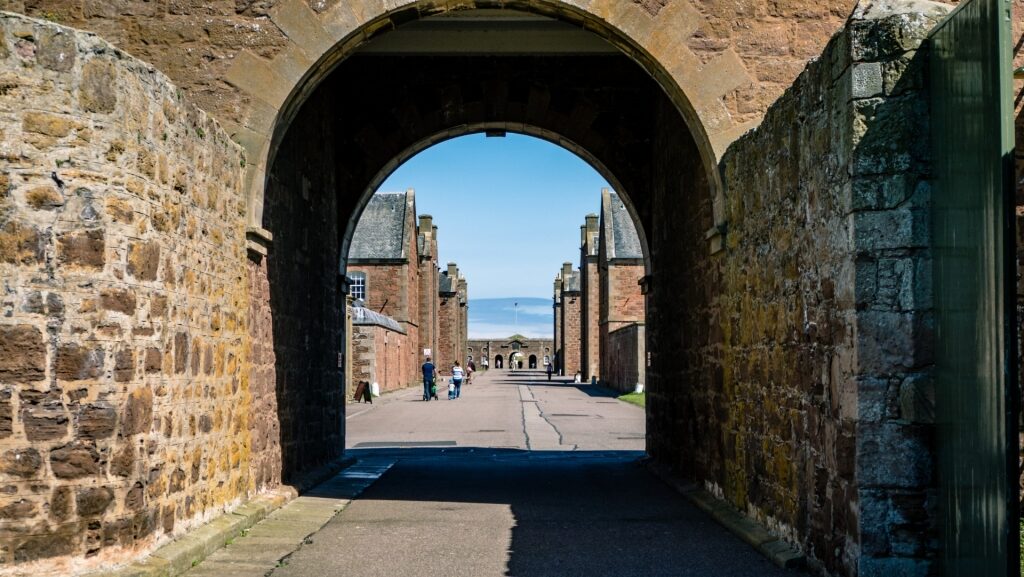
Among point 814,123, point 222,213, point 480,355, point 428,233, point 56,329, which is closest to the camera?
point 56,329

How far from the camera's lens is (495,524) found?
927 centimetres

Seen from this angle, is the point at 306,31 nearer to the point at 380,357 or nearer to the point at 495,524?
the point at 495,524

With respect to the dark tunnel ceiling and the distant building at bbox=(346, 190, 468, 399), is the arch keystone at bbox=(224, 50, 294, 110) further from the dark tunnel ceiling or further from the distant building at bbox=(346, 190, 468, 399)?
the distant building at bbox=(346, 190, 468, 399)

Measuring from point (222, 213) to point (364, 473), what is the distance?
5.53 metres

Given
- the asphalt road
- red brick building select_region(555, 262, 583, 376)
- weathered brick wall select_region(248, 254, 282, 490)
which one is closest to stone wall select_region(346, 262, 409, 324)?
red brick building select_region(555, 262, 583, 376)

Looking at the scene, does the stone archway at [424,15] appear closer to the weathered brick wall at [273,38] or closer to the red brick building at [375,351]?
the weathered brick wall at [273,38]

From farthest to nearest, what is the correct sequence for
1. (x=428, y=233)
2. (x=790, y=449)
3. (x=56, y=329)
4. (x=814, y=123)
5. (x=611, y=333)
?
(x=428, y=233)
(x=611, y=333)
(x=790, y=449)
(x=814, y=123)
(x=56, y=329)

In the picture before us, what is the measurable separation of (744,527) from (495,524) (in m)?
2.12

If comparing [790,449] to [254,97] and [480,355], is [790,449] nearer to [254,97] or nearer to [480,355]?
[254,97]

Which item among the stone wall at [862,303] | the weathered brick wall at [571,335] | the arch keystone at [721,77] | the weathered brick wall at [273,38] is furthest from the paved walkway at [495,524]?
the weathered brick wall at [571,335]

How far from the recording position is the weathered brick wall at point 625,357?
3925 cm

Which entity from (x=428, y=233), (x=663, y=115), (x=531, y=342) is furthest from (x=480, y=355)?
(x=663, y=115)

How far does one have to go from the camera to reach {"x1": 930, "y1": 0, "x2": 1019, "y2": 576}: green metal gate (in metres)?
4.80

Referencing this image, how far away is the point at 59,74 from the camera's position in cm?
621
